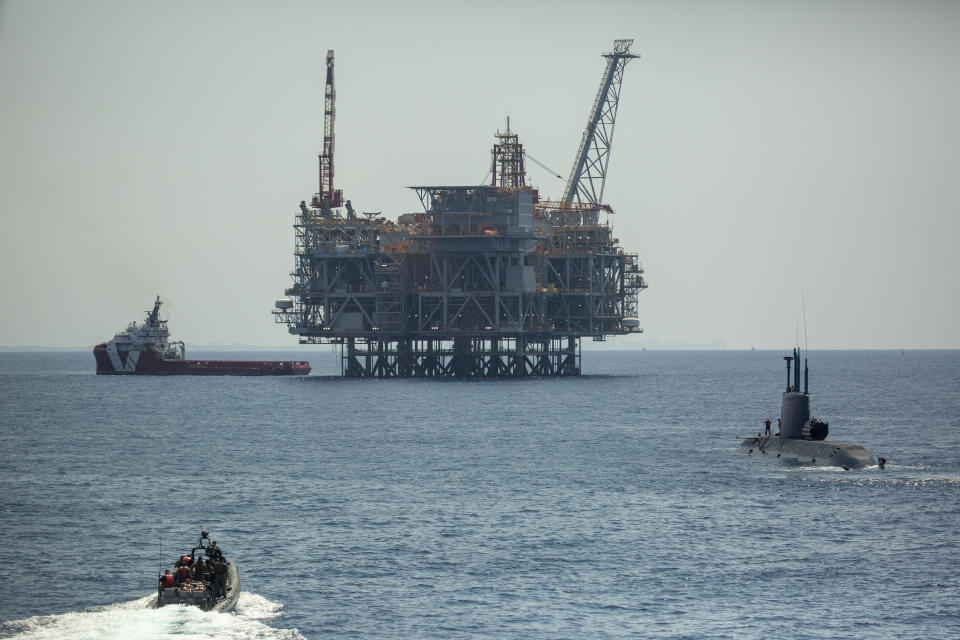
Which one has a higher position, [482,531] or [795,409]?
[795,409]

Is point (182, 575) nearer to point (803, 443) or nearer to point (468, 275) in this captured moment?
point (803, 443)

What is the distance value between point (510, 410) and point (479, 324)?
139 feet

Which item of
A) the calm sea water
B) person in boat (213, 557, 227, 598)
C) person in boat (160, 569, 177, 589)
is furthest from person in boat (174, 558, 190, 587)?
the calm sea water

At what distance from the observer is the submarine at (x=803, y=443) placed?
8594 centimetres

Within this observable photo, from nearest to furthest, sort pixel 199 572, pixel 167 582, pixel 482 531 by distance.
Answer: pixel 167 582 < pixel 199 572 < pixel 482 531

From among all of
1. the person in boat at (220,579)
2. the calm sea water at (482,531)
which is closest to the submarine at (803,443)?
the calm sea water at (482,531)

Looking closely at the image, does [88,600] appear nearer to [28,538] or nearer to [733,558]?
[28,538]

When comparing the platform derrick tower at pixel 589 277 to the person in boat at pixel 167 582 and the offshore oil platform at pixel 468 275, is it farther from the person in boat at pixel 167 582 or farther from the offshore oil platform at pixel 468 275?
the person in boat at pixel 167 582

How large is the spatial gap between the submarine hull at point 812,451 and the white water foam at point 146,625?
47226 millimetres

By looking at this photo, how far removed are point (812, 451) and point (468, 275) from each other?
312 feet

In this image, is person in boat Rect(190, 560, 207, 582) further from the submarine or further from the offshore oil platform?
the offshore oil platform

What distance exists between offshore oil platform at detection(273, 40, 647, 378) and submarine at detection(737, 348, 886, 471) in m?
81.9

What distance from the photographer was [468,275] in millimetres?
180000

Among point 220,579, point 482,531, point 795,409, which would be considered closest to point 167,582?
point 220,579
